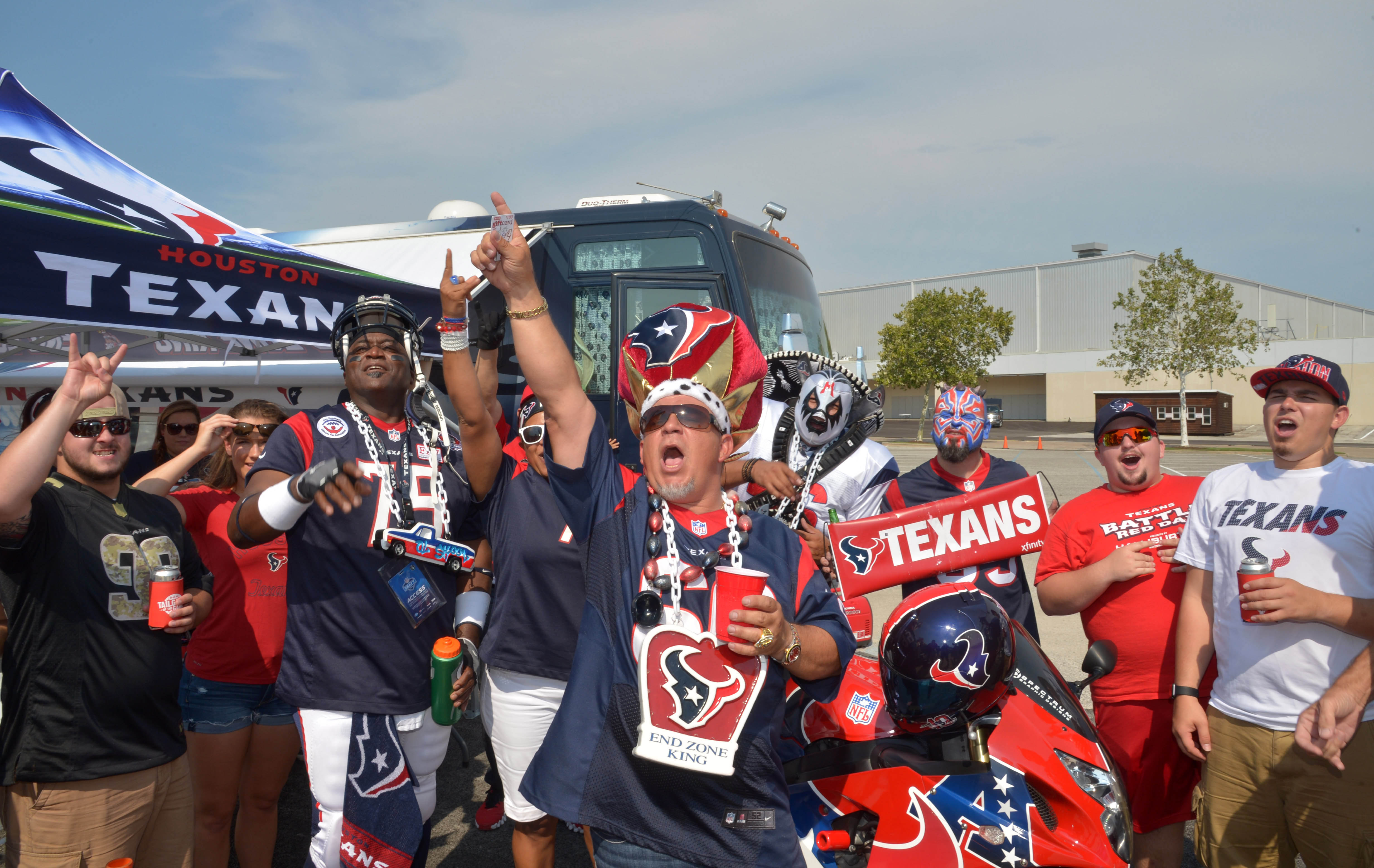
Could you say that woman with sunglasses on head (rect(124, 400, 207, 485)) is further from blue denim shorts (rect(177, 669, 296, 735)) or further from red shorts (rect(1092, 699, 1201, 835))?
red shorts (rect(1092, 699, 1201, 835))

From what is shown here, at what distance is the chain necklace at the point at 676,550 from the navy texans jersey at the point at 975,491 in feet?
6.17

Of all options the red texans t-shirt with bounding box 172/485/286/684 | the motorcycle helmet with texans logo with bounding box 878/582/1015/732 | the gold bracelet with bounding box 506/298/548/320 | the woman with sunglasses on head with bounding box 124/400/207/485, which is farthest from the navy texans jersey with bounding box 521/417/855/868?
the woman with sunglasses on head with bounding box 124/400/207/485

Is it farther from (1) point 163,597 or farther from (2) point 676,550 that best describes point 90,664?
(2) point 676,550

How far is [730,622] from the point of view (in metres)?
1.97

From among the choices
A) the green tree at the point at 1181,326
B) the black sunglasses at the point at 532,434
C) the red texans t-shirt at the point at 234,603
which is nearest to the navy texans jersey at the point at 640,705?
the black sunglasses at the point at 532,434

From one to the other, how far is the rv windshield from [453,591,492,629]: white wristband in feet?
14.0

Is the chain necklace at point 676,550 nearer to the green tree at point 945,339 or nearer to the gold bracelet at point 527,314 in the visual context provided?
the gold bracelet at point 527,314

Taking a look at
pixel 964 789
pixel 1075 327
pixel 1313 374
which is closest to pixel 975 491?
pixel 1313 374

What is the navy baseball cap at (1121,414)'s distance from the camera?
3.62 m

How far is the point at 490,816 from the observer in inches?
177

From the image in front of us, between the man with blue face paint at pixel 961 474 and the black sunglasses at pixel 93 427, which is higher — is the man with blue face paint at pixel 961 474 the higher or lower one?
the lower one

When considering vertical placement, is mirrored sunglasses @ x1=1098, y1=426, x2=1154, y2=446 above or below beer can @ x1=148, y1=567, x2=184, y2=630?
above

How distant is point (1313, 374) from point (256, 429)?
13.8 ft

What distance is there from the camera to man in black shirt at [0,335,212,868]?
2.64 meters
